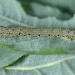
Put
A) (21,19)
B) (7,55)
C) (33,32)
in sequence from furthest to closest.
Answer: (21,19)
(33,32)
(7,55)

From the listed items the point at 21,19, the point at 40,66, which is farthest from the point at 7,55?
the point at 21,19

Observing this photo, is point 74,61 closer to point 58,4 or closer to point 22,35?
point 22,35

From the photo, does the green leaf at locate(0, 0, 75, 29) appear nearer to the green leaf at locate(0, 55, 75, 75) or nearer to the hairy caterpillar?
the hairy caterpillar

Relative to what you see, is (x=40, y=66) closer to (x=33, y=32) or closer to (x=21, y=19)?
(x=33, y=32)

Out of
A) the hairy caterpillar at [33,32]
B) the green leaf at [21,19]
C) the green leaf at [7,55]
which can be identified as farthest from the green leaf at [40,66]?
the green leaf at [21,19]

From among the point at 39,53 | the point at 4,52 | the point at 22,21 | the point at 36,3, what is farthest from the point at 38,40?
the point at 36,3

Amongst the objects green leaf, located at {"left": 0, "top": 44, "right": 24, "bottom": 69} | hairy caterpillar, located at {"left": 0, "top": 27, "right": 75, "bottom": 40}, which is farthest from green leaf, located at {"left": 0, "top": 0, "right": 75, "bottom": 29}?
green leaf, located at {"left": 0, "top": 44, "right": 24, "bottom": 69}

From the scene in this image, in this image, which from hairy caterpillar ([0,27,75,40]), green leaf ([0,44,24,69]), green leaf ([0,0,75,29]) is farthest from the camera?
green leaf ([0,0,75,29])
